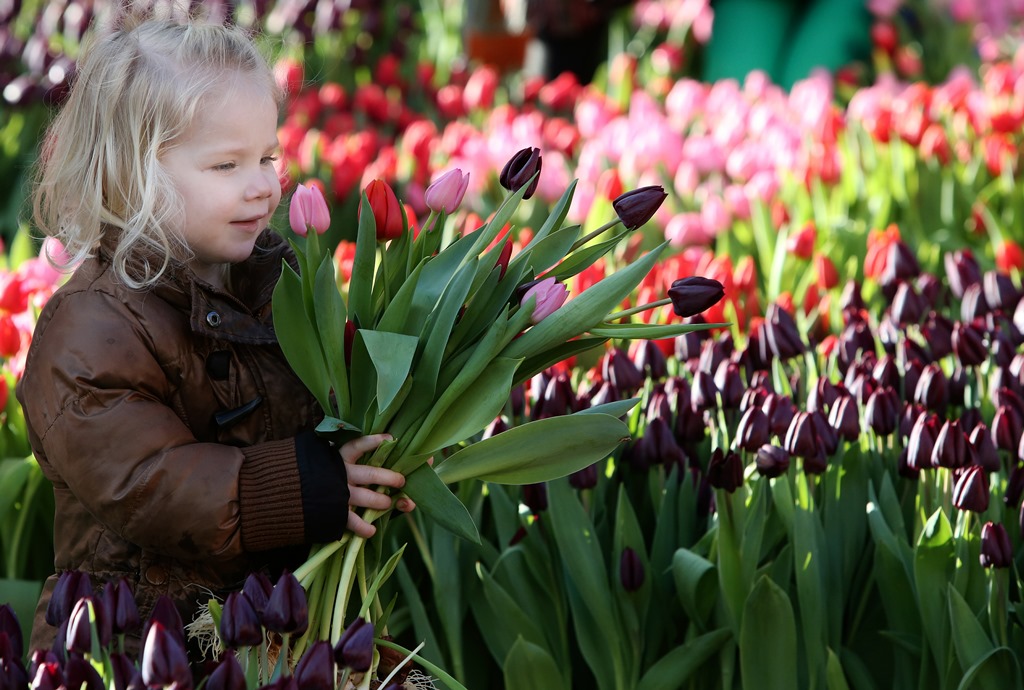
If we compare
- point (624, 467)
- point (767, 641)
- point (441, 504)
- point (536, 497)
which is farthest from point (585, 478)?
point (441, 504)

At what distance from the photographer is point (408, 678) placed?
1.50 metres

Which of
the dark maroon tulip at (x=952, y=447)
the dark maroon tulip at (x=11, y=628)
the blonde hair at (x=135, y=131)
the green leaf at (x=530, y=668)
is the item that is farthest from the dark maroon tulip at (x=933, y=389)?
A: the dark maroon tulip at (x=11, y=628)

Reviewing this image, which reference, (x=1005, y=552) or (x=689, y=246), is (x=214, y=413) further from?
(x=689, y=246)

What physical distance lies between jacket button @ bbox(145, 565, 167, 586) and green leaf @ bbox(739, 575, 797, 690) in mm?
748

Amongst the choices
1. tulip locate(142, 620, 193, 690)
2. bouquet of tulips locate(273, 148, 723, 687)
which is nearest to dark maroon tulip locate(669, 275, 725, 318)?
bouquet of tulips locate(273, 148, 723, 687)

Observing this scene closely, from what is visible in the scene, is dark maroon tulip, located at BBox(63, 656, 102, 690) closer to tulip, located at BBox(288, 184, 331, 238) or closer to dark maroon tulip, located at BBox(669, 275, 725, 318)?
tulip, located at BBox(288, 184, 331, 238)

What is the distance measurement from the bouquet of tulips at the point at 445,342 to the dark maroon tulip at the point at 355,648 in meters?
0.18

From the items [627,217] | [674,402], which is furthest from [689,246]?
[627,217]

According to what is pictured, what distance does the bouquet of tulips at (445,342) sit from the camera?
138 centimetres

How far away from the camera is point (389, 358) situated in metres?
1.31

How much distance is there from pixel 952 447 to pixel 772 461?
9.9 inches

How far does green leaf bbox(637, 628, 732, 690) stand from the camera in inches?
68.0

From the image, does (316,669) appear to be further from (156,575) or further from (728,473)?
(728,473)

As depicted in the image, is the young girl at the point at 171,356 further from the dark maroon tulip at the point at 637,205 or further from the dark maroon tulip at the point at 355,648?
the dark maroon tulip at the point at 637,205
